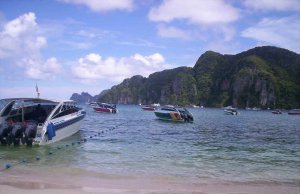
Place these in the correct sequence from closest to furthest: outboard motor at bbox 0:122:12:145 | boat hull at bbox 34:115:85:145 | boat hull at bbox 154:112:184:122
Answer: outboard motor at bbox 0:122:12:145, boat hull at bbox 34:115:85:145, boat hull at bbox 154:112:184:122

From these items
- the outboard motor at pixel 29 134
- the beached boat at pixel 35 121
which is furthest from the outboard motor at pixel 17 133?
the outboard motor at pixel 29 134

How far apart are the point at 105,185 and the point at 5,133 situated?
38.8ft

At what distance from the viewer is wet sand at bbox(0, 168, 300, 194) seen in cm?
1166

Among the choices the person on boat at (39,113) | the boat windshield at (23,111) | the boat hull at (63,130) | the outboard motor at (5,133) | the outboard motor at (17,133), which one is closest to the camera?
the outboard motor at (17,133)

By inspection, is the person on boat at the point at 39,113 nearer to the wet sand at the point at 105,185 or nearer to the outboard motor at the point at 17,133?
the outboard motor at the point at 17,133

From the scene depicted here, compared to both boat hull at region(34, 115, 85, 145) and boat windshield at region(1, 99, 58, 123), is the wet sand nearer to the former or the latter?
boat hull at region(34, 115, 85, 145)

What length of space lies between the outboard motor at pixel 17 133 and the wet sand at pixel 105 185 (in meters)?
7.27

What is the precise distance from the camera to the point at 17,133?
21984 mm

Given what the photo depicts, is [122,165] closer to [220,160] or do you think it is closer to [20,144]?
[220,160]

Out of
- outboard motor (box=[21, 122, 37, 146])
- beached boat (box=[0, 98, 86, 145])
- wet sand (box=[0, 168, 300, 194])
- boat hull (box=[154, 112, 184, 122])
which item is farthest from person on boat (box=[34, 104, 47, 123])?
boat hull (box=[154, 112, 184, 122])

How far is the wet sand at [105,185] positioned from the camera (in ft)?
38.3

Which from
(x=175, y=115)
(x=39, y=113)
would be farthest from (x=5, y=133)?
(x=175, y=115)

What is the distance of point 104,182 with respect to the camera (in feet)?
43.8

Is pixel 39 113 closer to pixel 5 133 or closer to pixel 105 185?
pixel 5 133
